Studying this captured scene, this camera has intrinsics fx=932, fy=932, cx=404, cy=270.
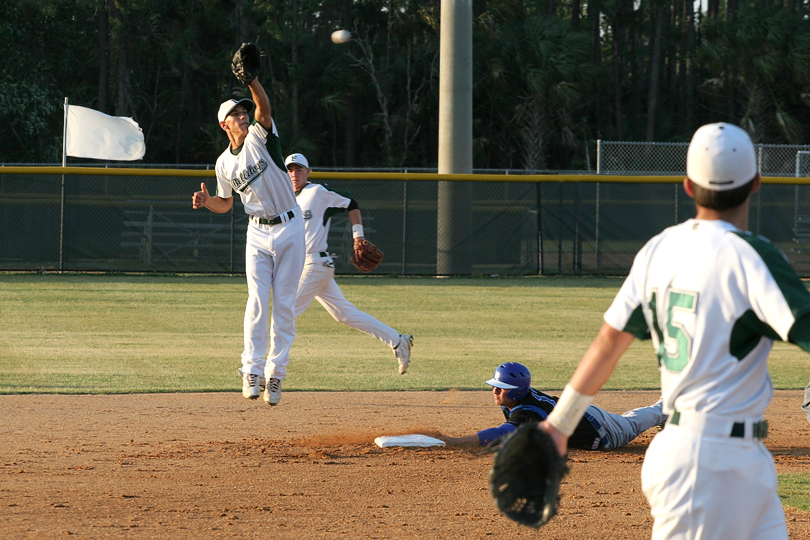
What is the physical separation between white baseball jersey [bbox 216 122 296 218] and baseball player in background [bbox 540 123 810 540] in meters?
4.24

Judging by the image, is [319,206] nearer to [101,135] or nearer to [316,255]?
[316,255]

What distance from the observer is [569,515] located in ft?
14.8

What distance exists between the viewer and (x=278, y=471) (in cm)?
532

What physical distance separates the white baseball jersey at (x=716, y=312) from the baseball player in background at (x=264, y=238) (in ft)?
13.8

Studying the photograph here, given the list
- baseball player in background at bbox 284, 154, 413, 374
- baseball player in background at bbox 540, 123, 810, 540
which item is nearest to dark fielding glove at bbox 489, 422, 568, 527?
baseball player in background at bbox 540, 123, 810, 540

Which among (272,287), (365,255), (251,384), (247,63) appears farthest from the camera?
(365,255)

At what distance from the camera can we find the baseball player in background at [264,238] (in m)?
6.39

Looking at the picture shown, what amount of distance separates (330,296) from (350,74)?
989 inches

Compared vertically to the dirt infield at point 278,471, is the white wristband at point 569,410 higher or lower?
higher

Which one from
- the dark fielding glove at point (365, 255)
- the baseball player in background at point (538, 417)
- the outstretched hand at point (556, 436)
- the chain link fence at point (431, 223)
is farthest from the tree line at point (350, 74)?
the outstretched hand at point (556, 436)

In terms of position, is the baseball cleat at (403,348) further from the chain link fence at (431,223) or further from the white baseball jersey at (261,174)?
the chain link fence at (431,223)

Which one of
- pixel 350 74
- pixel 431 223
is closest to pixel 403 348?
pixel 431 223

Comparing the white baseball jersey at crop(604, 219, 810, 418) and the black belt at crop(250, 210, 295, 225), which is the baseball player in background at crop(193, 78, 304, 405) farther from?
the white baseball jersey at crop(604, 219, 810, 418)

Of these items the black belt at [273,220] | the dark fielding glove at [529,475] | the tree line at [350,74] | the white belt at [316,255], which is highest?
the tree line at [350,74]
